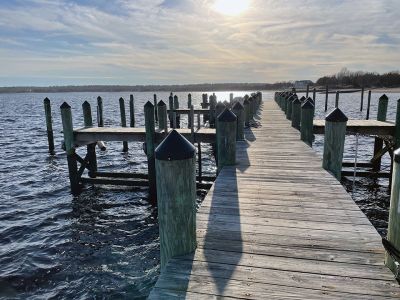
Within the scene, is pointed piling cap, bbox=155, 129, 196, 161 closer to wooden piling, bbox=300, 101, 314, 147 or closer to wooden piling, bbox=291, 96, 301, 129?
wooden piling, bbox=300, 101, 314, 147

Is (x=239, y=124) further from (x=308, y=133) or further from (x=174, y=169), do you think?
(x=174, y=169)

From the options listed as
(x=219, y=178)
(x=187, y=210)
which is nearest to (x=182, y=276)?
(x=187, y=210)

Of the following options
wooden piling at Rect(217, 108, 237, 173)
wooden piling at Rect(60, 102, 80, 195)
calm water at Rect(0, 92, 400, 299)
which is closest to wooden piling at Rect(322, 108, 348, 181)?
wooden piling at Rect(217, 108, 237, 173)

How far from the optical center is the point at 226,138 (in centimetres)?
743

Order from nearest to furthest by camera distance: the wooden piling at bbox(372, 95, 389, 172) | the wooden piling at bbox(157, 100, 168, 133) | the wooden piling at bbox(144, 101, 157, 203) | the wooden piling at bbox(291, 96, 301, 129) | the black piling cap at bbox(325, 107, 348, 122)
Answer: the black piling cap at bbox(325, 107, 348, 122) → the wooden piling at bbox(144, 101, 157, 203) → the wooden piling at bbox(157, 100, 168, 133) → the wooden piling at bbox(291, 96, 301, 129) → the wooden piling at bbox(372, 95, 389, 172)

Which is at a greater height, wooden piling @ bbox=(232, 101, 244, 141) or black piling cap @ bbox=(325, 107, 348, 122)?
black piling cap @ bbox=(325, 107, 348, 122)

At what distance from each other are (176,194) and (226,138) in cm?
406

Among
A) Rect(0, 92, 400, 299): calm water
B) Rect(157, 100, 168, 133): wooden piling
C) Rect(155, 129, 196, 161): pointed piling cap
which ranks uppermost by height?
Rect(155, 129, 196, 161): pointed piling cap

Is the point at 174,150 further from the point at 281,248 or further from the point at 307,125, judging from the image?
the point at 307,125

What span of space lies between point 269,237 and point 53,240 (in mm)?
6748

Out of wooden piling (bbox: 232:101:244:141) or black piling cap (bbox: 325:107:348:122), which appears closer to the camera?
black piling cap (bbox: 325:107:348:122)

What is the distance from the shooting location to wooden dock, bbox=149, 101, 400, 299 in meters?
3.01

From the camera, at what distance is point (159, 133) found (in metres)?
11.1

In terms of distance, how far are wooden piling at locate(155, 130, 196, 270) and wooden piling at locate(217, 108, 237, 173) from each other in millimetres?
3886
